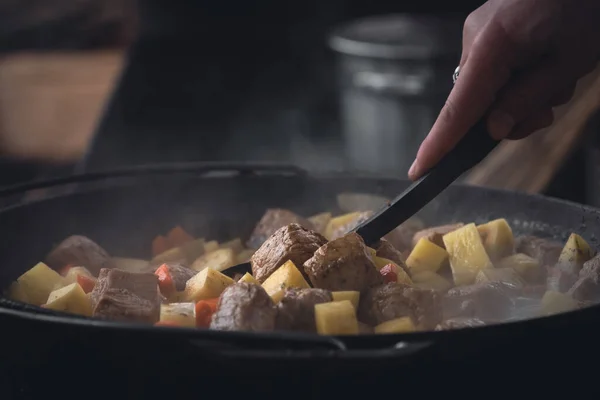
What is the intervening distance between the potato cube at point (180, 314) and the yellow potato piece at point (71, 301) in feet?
0.65

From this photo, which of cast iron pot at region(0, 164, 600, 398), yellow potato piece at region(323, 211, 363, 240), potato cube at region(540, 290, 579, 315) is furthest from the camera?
yellow potato piece at region(323, 211, 363, 240)

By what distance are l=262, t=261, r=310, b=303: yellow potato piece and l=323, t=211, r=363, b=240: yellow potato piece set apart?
666 millimetres

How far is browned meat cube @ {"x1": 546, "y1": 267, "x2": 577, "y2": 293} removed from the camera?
2.28 m

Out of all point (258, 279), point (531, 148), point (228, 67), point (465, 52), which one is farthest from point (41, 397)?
point (228, 67)

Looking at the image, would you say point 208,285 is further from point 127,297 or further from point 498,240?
point 498,240

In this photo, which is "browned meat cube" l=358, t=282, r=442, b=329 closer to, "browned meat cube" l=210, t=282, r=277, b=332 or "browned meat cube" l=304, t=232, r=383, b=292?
"browned meat cube" l=304, t=232, r=383, b=292

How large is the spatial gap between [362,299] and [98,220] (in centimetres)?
118

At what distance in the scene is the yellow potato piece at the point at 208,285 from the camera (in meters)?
2.03

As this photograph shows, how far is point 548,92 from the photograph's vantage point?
7.00 ft

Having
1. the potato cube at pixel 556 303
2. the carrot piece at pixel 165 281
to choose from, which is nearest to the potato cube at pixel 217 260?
the carrot piece at pixel 165 281

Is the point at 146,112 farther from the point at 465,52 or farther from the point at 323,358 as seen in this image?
the point at 323,358

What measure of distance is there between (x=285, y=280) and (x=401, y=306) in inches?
11.3

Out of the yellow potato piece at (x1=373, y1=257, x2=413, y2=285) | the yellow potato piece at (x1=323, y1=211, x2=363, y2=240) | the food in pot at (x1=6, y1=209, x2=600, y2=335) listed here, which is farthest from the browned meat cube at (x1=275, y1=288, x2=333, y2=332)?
the yellow potato piece at (x1=323, y1=211, x2=363, y2=240)

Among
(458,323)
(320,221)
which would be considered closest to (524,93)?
(458,323)
